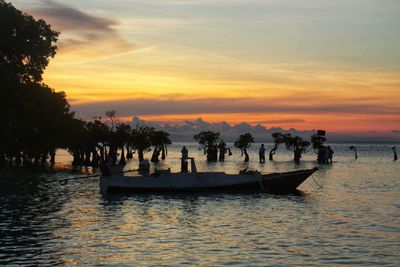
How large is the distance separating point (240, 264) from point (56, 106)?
56.5 metres

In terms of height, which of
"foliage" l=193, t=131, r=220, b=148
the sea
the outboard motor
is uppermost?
"foliage" l=193, t=131, r=220, b=148

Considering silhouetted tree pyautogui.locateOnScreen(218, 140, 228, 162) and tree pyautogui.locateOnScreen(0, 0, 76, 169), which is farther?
silhouetted tree pyautogui.locateOnScreen(218, 140, 228, 162)

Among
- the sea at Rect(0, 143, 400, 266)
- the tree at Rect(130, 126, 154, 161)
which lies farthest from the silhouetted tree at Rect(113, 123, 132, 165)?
the sea at Rect(0, 143, 400, 266)

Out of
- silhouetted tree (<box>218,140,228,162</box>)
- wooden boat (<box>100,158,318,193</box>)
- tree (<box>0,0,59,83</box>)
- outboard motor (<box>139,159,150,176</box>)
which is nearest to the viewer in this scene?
wooden boat (<box>100,158,318,193</box>)

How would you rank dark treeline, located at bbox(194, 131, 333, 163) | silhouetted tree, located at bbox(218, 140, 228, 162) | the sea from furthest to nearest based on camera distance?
1. silhouetted tree, located at bbox(218, 140, 228, 162)
2. dark treeline, located at bbox(194, 131, 333, 163)
3. the sea

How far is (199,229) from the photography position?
86.0ft

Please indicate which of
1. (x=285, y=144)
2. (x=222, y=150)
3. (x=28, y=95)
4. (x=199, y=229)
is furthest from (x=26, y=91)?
(x=285, y=144)

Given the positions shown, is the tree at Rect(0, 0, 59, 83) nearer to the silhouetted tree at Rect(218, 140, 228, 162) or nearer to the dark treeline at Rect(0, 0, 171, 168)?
the dark treeline at Rect(0, 0, 171, 168)

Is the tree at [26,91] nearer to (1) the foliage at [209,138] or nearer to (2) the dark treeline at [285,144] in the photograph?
(2) the dark treeline at [285,144]

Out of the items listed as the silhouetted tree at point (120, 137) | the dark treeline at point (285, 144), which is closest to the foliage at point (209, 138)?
the dark treeline at point (285, 144)

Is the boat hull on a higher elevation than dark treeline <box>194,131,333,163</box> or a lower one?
lower

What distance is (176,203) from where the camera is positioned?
37.1m

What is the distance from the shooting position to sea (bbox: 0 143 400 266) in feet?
65.2

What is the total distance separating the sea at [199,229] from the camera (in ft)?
65.2
